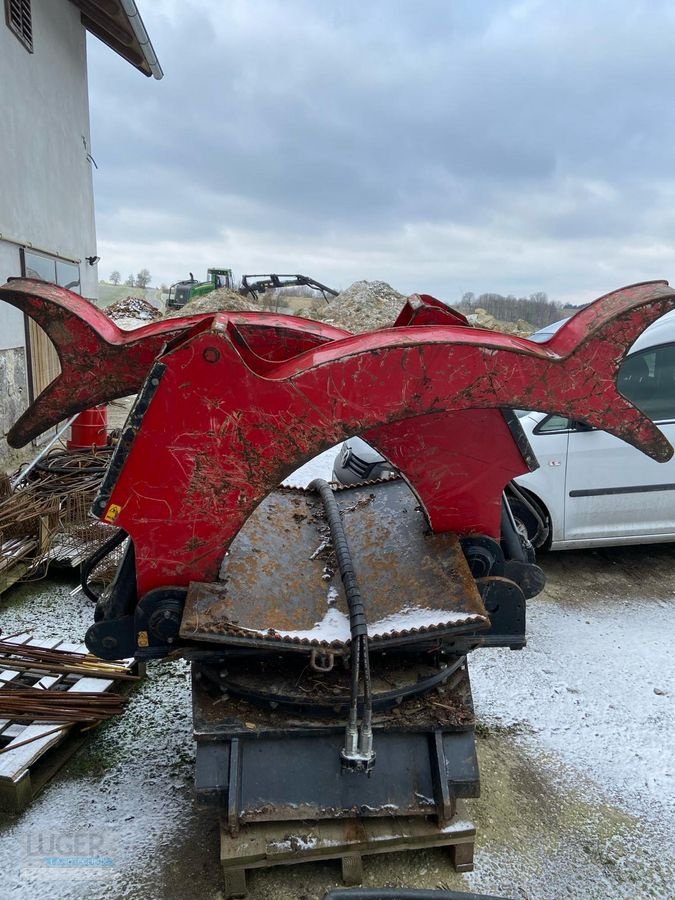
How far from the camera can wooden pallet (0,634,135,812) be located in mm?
2488

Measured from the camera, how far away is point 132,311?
24.2 meters

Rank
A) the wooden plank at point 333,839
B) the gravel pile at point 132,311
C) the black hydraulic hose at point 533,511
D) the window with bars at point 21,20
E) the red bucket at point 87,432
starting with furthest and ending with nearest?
the gravel pile at point 132,311 → the window with bars at point 21,20 → the red bucket at point 87,432 → the black hydraulic hose at point 533,511 → the wooden plank at point 333,839

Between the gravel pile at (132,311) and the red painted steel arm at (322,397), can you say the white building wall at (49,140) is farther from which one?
the gravel pile at (132,311)

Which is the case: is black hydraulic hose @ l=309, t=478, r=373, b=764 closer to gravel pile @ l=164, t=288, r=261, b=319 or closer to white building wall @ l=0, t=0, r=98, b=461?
white building wall @ l=0, t=0, r=98, b=461

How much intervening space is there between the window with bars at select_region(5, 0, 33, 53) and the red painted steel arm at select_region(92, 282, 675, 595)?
7.74m

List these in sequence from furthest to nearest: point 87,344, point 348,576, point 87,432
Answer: point 87,432
point 87,344
point 348,576

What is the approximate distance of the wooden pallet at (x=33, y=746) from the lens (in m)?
2.49

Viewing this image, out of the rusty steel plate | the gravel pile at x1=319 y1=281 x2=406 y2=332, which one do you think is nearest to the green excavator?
the gravel pile at x1=319 y1=281 x2=406 y2=332

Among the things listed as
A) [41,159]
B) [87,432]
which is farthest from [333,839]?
[41,159]

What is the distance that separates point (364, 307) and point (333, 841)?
2014 centimetres

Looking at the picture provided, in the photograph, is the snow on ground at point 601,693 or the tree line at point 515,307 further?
the tree line at point 515,307

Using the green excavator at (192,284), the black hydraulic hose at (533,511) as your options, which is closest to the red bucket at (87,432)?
the black hydraulic hose at (533,511)

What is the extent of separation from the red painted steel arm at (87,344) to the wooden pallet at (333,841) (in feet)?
5.11

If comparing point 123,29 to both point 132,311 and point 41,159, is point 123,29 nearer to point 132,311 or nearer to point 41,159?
point 41,159
